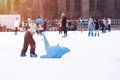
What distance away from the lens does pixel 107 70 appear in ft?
41.2

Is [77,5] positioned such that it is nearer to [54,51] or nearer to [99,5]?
[99,5]

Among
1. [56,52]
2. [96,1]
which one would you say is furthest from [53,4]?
[56,52]

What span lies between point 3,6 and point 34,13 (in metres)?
6.23

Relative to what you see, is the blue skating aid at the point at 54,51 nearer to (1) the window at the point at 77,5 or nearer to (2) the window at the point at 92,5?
(1) the window at the point at 77,5

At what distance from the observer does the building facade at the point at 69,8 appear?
2482 inches

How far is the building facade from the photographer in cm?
6303

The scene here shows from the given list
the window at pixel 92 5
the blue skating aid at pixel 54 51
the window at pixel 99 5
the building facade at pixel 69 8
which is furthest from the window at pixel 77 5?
the blue skating aid at pixel 54 51

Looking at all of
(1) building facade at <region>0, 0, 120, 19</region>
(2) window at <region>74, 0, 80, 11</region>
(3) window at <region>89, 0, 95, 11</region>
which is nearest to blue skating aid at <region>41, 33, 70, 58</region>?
(1) building facade at <region>0, 0, 120, 19</region>

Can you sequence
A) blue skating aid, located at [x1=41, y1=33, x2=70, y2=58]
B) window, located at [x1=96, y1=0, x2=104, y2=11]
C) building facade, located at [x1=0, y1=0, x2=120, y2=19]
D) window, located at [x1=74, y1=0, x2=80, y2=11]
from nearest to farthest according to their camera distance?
blue skating aid, located at [x1=41, y1=33, x2=70, y2=58]
building facade, located at [x1=0, y1=0, x2=120, y2=19]
window, located at [x1=96, y1=0, x2=104, y2=11]
window, located at [x1=74, y1=0, x2=80, y2=11]

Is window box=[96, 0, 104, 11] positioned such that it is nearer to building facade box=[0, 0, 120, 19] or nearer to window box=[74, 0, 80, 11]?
building facade box=[0, 0, 120, 19]

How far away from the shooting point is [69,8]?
63.4 metres

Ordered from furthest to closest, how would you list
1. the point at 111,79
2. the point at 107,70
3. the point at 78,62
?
the point at 78,62 → the point at 107,70 → the point at 111,79

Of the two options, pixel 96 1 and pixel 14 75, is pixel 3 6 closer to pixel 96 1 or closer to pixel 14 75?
pixel 96 1

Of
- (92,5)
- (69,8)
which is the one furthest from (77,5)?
(92,5)
